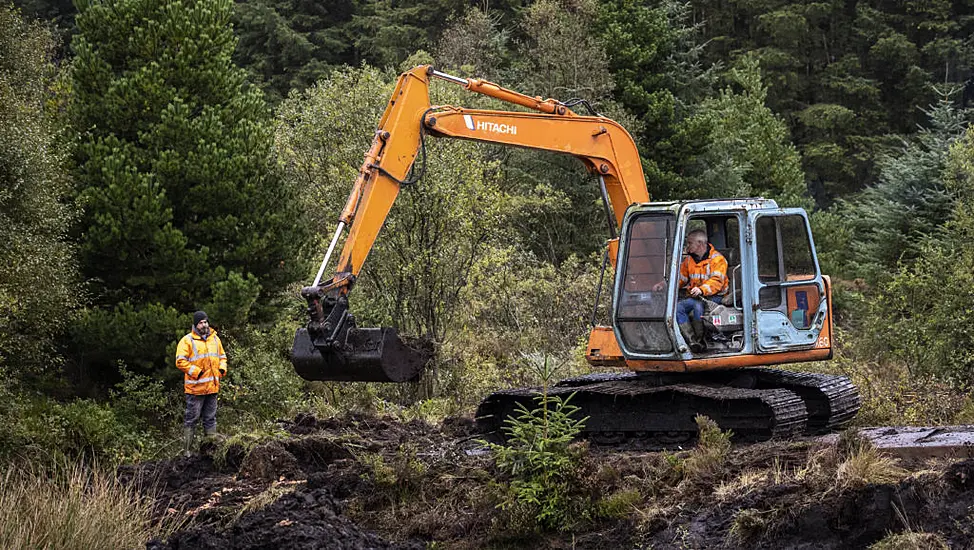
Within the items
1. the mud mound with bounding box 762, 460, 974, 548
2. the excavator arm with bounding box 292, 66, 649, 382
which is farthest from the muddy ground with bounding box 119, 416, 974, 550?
the excavator arm with bounding box 292, 66, 649, 382

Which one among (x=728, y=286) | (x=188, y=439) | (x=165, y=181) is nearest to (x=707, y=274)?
(x=728, y=286)

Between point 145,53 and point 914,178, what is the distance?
16173 millimetres

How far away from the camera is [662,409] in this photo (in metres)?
11.3

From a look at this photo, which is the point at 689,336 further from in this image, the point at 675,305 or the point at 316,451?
the point at 316,451

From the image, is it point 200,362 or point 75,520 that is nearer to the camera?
point 75,520

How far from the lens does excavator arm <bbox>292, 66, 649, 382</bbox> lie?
10.1m

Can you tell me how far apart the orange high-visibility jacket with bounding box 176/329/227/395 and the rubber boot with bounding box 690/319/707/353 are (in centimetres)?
562

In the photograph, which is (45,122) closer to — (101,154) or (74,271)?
(101,154)

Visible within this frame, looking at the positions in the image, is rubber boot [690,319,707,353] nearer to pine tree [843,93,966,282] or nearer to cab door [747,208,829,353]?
cab door [747,208,829,353]

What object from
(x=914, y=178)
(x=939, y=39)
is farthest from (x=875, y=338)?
(x=939, y=39)

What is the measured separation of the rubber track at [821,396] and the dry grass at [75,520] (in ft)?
20.0

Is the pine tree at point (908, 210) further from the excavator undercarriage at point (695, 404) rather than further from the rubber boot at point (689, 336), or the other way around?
the rubber boot at point (689, 336)

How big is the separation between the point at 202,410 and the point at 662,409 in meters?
5.78

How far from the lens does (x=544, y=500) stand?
29.8ft
